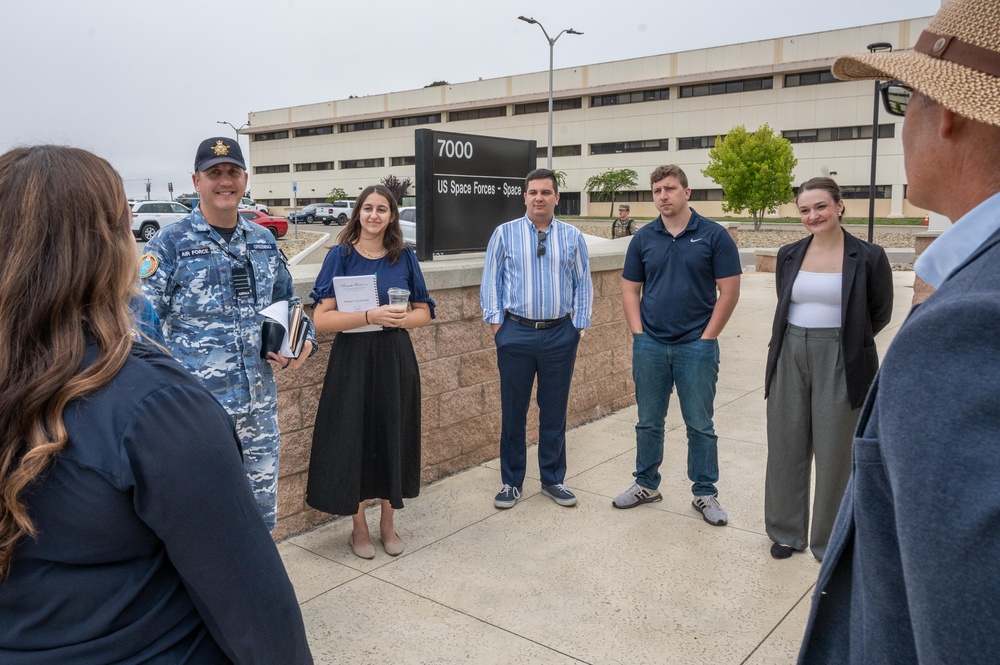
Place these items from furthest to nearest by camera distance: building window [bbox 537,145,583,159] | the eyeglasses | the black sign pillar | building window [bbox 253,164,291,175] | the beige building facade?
building window [bbox 253,164,291,175]
building window [bbox 537,145,583,159]
the beige building facade
the black sign pillar
the eyeglasses

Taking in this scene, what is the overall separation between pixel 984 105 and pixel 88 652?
155 cm

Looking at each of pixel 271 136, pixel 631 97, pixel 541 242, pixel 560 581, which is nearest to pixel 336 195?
pixel 271 136

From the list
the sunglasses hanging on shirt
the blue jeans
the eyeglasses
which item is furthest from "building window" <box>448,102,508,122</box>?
the eyeglasses

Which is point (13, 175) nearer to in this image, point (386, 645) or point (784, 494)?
point (386, 645)

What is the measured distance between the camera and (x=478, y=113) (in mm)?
66125

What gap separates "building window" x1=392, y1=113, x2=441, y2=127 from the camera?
68.4 meters

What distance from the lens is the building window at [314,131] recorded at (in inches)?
3059

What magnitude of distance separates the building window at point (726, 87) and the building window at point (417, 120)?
23.0m

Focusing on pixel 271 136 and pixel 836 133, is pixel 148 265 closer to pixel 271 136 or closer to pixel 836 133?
pixel 836 133

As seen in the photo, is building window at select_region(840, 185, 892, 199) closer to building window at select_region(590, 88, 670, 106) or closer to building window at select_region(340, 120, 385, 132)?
building window at select_region(590, 88, 670, 106)

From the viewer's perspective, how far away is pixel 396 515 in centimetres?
498

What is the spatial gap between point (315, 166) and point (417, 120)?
15.5 meters

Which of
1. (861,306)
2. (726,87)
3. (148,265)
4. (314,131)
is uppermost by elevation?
(314,131)

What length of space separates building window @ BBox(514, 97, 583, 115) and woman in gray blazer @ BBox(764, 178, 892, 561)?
5992cm
